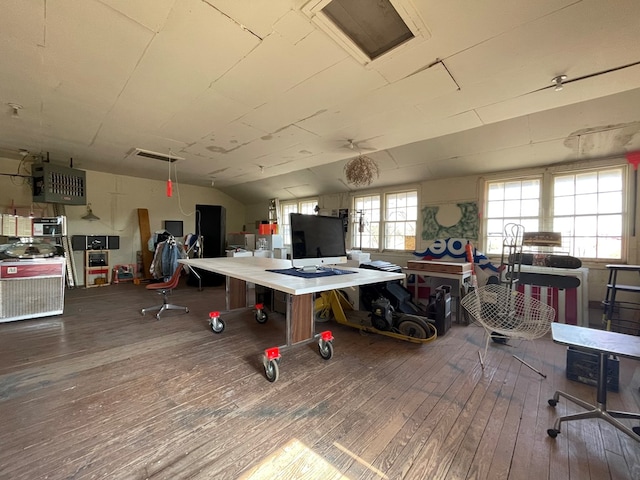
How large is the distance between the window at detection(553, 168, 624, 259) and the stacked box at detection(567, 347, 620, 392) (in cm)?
237

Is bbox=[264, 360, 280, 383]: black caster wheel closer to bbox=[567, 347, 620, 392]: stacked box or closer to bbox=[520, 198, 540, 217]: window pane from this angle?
bbox=[567, 347, 620, 392]: stacked box

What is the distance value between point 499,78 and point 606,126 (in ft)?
6.85

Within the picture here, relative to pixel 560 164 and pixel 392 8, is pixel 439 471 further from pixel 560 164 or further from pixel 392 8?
pixel 560 164

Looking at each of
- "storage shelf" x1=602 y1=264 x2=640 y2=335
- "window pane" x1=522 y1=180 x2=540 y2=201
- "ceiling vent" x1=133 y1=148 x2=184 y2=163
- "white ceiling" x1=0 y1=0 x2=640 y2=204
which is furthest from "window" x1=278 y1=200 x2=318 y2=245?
"storage shelf" x1=602 y1=264 x2=640 y2=335

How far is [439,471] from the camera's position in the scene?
4.51 ft

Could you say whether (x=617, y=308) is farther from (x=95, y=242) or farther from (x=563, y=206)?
(x=95, y=242)

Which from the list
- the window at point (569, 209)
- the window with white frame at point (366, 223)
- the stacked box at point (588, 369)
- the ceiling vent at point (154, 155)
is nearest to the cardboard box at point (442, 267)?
the window at point (569, 209)

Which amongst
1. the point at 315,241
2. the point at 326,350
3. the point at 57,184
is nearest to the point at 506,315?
the point at 326,350

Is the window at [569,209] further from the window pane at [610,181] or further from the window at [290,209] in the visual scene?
the window at [290,209]

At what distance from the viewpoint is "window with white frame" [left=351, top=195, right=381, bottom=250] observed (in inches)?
245

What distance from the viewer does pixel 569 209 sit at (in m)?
4.02

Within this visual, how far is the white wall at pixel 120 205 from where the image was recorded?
548 cm

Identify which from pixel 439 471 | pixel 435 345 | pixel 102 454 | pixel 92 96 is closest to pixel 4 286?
pixel 92 96

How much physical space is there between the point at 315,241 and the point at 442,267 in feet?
7.95
